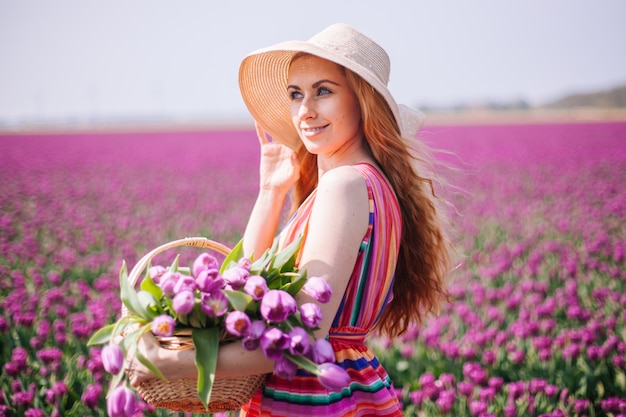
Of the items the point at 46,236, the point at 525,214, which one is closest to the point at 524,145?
the point at 525,214

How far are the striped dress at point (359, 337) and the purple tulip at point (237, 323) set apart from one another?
13.5 inches

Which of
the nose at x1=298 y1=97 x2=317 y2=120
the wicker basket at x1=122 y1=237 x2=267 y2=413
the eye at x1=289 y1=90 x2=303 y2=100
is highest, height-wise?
the eye at x1=289 y1=90 x2=303 y2=100

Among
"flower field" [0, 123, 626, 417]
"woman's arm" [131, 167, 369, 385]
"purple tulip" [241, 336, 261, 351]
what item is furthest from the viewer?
"flower field" [0, 123, 626, 417]

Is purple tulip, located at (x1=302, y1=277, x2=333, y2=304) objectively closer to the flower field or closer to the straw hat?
the straw hat

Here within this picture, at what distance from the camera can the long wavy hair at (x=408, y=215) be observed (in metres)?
1.76

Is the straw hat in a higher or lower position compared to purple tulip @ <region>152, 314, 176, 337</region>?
higher

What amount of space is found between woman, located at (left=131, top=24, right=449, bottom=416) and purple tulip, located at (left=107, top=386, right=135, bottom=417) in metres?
0.13

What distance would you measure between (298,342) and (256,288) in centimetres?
14

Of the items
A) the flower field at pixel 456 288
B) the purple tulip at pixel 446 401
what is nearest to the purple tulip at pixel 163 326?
the flower field at pixel 456 288

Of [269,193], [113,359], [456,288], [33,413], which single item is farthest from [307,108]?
[456,288]

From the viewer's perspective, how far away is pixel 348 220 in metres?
1.46

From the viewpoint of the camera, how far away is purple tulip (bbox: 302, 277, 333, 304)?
1282 millimetres

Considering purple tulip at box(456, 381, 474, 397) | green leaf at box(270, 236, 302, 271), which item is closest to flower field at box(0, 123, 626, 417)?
purple tulip at box(456, 381, 474, 397)

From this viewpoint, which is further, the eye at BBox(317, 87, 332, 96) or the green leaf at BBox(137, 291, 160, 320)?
the eye at BBox(317, 87, 332, 96)
